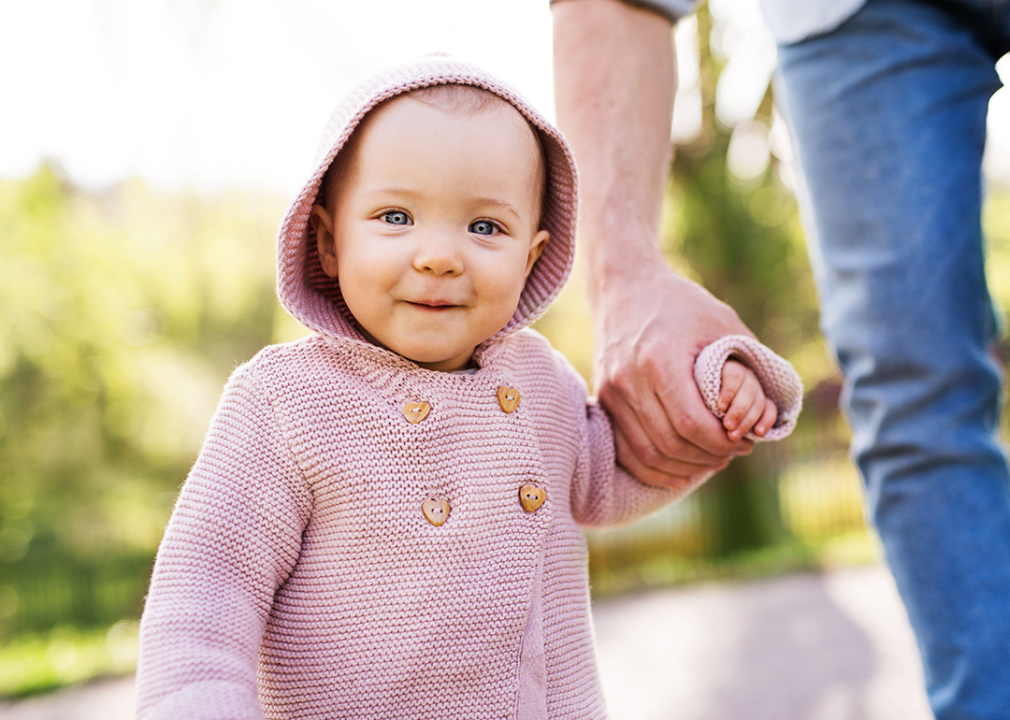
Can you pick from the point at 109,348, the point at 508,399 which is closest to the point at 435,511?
the point at 508,399

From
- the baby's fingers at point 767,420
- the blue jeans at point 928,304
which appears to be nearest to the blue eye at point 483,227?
the baby's fingers at point 767,420

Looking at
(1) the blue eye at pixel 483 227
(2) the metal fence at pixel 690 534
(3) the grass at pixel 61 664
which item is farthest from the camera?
(2) the metal fence at pixel 690 534

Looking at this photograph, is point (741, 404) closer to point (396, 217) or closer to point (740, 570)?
point (396, 217)

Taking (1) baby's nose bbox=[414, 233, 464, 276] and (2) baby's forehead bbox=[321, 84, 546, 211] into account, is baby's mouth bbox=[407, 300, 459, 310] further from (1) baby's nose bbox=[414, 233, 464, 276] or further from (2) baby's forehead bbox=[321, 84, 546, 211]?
(2) baby's forehead bbox=[321, 84, 546, 211]

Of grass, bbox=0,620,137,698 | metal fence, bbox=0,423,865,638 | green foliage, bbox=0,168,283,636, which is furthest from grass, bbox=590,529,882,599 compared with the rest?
green foliage, bbox=0,168,283,636

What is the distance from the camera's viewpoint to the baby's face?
46.8 inches

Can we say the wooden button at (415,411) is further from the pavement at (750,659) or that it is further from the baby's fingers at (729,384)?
the pavement at (750,659)

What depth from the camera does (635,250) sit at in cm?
169

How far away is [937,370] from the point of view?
1647 mm

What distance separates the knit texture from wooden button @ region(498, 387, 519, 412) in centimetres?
34

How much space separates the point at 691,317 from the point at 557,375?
0.90ft

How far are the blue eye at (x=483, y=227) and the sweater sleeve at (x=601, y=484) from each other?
1.33 ft

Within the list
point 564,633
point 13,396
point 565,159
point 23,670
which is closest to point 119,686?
point 23,670

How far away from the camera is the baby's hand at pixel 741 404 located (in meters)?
A: 1.46
